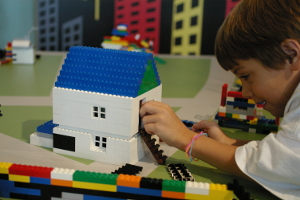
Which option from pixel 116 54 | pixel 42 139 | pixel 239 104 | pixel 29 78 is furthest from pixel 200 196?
pixel 29 78

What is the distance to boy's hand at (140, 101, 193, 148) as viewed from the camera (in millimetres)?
844

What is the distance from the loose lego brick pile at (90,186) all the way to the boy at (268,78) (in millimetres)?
120

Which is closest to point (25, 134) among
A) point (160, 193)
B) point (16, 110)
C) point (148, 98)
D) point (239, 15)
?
point (16, 110)

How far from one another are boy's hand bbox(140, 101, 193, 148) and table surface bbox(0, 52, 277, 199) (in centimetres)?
8

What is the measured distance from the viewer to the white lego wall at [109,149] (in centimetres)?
86

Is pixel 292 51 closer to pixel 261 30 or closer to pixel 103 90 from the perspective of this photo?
pixel 261 30

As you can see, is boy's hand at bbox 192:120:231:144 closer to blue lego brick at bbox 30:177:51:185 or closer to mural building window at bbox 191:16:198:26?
blue lego brick at bbox 30:177:51:185

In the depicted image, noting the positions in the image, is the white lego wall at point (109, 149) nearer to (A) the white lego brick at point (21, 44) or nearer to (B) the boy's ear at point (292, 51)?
(B) the boy's ear at point (292, 51)

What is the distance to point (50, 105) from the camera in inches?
53.3

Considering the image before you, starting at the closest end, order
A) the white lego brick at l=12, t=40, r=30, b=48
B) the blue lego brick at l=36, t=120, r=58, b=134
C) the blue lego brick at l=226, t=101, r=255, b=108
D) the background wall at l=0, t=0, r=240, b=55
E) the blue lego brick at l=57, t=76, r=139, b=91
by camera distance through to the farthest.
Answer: the blue lego brick at l=57, t=76, r=139, b=91 → the blue lego brick at l=36, t=120, r=58, b=134 → the blue lego brick at l=226, t=101, r=255, b=108 → the white lego brick at l=12, t=40, r=30, b=48 → the background wall at l=0, t=0, r=240, b=55

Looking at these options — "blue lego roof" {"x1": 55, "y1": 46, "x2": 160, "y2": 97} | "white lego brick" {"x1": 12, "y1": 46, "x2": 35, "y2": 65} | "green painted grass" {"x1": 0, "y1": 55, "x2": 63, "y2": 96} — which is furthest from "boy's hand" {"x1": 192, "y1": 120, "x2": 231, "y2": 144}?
"white lego brick" {"x1": 12, "y1": 46, "x2": 35, "y2": 65}

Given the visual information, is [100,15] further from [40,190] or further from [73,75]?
[40,190]

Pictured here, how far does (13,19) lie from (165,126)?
2.22 meters

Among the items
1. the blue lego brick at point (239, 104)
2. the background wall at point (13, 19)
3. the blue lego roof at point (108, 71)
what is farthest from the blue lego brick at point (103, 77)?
the background wall at point (13, 19)
